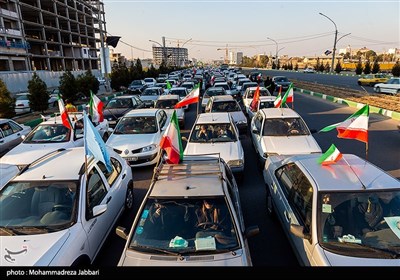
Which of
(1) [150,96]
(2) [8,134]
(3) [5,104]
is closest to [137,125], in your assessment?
(2) [8,134]

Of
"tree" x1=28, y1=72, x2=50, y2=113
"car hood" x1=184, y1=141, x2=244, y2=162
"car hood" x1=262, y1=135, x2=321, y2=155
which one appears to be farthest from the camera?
"tree" x1=28, y1=72, x2=50, y2=113

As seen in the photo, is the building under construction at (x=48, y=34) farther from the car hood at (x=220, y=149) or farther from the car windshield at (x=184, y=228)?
the car windshield at (x=184, y=228)

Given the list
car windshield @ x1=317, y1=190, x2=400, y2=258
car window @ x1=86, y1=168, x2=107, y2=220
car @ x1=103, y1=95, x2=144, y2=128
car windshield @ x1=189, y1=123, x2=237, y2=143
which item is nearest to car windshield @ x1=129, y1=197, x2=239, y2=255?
car window @ x1=86, y1=168, x2=107, y2=220

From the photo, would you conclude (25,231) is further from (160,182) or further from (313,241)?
(313,241)

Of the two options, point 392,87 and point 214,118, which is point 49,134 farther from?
point 392,87

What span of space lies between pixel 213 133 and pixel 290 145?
7.30 feet

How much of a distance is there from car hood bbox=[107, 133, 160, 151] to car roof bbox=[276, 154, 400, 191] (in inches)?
206

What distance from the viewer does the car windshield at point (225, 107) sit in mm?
12766

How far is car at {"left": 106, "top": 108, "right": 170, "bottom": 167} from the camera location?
8438 mm

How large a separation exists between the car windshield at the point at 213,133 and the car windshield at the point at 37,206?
4450mm

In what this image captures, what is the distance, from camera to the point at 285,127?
8562 mm

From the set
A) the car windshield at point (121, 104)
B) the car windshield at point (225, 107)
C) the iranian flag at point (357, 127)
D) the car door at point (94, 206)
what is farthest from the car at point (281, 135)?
the car windshield at point (121, 104)

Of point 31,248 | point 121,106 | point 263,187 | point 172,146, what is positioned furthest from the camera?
point 121,106

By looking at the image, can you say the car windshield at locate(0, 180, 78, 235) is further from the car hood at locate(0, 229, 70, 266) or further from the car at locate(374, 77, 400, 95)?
the car at locate(374, 77, 400, 95)
